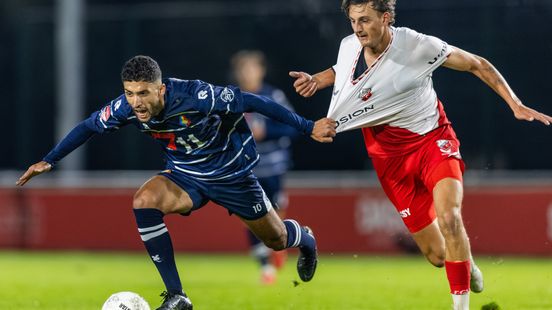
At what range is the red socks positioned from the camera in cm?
793

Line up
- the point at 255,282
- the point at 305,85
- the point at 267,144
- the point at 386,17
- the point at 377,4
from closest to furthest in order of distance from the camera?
1. the point at 377,4
2. the point at 386,17
3. the point at 305,85
4. the point at 255,282
5. the point at 267,144

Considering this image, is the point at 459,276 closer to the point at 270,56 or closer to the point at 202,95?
the point at 202,95

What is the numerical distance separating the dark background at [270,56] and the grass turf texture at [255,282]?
173 cm

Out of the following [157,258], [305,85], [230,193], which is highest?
[305,85]

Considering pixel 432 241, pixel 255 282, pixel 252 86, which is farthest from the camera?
pixel 252 86

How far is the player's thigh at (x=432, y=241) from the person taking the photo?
9.12m

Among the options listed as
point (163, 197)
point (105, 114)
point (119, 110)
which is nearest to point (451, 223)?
point (163, 197)

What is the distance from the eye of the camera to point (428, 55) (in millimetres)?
8523

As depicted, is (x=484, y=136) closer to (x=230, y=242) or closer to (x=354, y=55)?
(x=230, y=242)

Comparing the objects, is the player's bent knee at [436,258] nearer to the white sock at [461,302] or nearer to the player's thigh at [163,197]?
the white sock at [461,302]

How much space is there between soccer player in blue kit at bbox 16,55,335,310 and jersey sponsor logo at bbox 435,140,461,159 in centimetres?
79

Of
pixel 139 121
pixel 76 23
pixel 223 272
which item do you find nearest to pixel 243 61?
pixel 223 272

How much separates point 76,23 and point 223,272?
5.90m

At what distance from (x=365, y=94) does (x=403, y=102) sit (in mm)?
286
